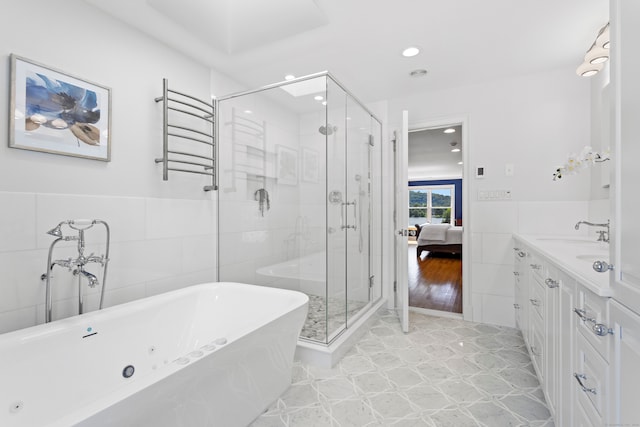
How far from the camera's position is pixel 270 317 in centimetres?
160

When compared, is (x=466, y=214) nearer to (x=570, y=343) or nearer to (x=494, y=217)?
(x=494, y=217)

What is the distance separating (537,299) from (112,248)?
8.64 feet

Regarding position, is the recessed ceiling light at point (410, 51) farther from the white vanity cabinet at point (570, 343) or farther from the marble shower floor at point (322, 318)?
the marble shower floor at point (322, 318)

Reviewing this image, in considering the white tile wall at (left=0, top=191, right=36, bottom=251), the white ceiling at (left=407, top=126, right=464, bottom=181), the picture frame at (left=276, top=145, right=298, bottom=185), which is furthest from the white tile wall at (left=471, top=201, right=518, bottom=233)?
the white tile wall at (left=0, top=191, right=36, bottom=251)

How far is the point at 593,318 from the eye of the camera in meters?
1.01

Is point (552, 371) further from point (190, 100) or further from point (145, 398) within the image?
point (190, 100)

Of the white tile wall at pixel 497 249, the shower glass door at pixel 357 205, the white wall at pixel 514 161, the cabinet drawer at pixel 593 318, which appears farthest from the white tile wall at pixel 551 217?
the cabinet drawer at pixel 593 318

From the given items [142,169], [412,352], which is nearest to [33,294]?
[142,169]

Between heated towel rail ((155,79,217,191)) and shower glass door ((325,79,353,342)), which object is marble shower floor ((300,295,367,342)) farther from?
heated towel rail ((155,79,217,191))

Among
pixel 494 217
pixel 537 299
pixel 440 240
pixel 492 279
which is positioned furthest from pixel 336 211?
pixel 440 240

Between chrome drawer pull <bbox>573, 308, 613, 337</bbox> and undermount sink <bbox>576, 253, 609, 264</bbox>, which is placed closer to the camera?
chrome drawer pull <bbox>573, 308, 613, 337</bbox>

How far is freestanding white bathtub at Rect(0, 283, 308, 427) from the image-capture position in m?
1.05

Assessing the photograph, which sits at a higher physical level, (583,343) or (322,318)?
(583,343)

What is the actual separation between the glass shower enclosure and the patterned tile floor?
40 centimetres
